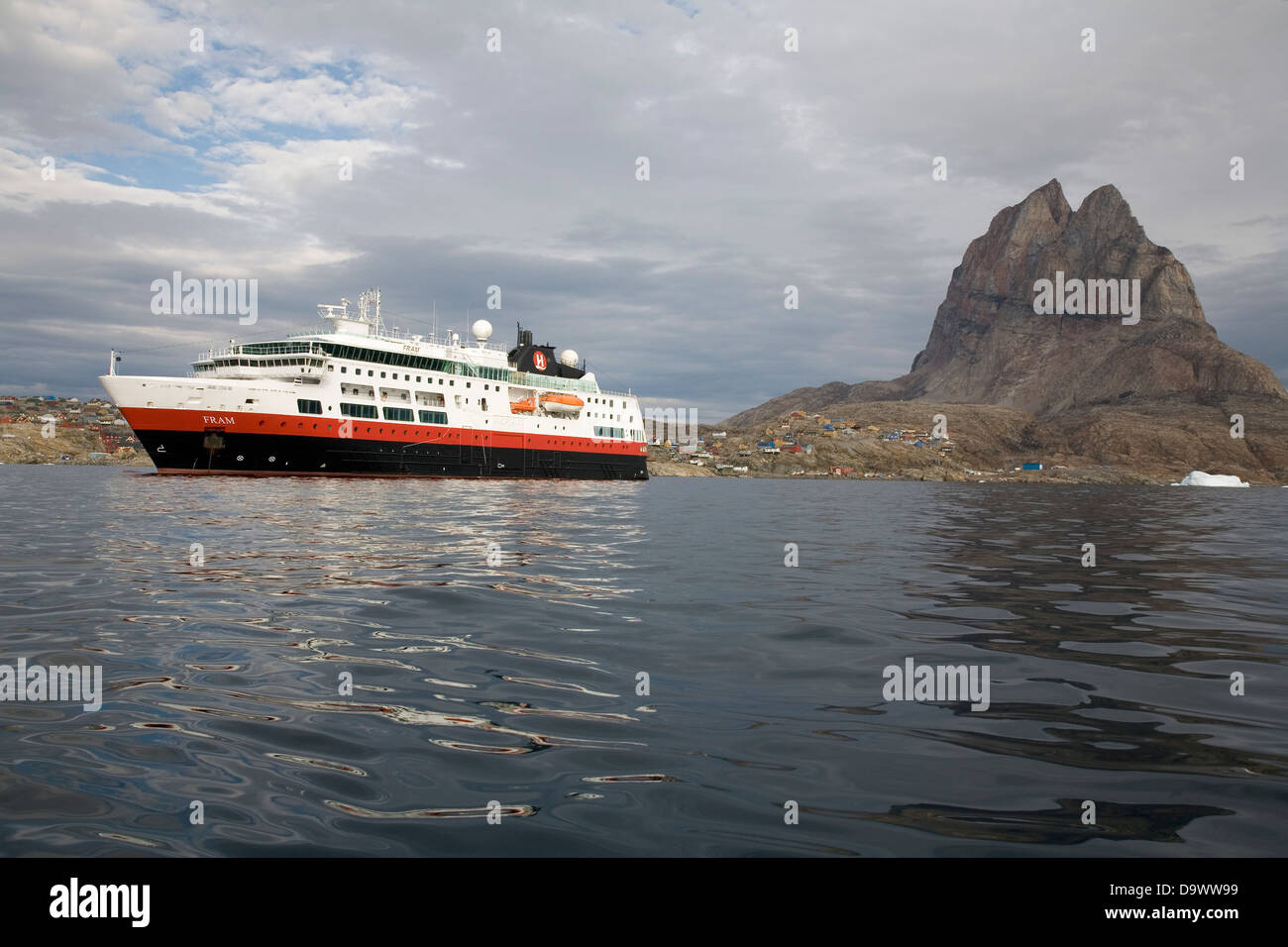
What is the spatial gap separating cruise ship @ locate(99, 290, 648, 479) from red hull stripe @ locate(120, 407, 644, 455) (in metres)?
0.08

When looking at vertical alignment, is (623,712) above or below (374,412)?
below

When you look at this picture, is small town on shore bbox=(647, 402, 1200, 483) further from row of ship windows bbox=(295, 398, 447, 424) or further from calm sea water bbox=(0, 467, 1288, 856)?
calm sea water bbox=(0, 467, 1288, 856)

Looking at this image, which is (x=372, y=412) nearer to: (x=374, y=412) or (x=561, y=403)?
(x=374, y=412)

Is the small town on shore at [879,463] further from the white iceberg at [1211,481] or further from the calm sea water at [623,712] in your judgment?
the calm sea water at [623,712]

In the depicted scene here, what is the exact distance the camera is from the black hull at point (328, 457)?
148 ft

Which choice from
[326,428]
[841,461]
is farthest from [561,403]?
[841,461]

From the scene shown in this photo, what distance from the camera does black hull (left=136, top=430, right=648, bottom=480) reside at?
45062 mm

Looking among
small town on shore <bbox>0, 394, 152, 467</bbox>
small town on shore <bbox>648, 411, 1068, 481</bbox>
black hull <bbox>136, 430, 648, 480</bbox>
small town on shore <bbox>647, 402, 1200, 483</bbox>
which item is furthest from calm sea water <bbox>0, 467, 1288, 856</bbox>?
small town on shore <bbox>648, 411, 1068, 481</bbox>

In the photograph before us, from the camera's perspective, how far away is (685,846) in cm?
366

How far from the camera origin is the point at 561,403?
65.6 metres

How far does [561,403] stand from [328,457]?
2256 cm
